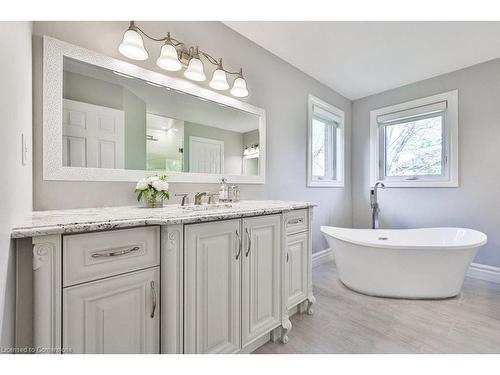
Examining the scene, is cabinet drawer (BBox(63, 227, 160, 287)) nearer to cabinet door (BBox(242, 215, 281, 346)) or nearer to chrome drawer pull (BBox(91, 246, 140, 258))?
chrome drawer pull (BBox(91, 246, 140, 258))

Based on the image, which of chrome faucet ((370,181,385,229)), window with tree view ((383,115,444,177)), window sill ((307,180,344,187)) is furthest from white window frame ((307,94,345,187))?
window with tree view ((383,115,444,177))

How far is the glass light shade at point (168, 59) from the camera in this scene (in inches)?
59.3

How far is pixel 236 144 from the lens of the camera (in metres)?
2.05

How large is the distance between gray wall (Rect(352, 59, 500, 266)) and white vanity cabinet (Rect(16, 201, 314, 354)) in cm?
236

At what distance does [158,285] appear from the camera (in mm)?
991

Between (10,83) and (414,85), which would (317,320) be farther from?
(414,85)

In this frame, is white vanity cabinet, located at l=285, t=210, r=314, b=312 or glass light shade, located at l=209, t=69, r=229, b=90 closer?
white vanity cabinet, located at l=285, t=210, r=314, b=312

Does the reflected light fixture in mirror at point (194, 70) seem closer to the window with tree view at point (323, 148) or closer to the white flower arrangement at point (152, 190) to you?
the white flower arrangement at point (152, 190)

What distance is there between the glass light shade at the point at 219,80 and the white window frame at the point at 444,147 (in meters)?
2.42

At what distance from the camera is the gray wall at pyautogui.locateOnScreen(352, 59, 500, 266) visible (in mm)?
2432

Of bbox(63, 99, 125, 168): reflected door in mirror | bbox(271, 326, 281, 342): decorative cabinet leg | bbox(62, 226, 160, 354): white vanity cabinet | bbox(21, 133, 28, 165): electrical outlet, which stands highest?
bbox(63, 99, 125, 168): reflected door in mirror

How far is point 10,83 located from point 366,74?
3.10 metres

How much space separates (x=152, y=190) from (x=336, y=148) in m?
2.73

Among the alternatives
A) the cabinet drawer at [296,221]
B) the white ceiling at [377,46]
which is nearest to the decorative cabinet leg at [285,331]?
the cabinet drawer at [296,221]
